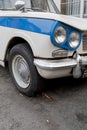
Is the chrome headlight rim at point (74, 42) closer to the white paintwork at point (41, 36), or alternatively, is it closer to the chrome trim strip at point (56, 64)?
the white paintwork at point (41, 36)

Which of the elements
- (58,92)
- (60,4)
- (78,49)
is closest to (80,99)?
(58,92)

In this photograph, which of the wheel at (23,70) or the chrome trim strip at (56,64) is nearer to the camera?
the chrome trim strip at (56,64)

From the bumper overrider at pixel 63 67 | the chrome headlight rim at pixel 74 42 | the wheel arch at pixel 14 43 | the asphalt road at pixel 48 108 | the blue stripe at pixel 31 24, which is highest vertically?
the blue stripe at pixel 31 24

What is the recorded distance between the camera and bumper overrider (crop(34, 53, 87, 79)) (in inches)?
89.9

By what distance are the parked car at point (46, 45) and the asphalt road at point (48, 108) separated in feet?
0.76

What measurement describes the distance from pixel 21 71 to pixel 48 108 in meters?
0.78

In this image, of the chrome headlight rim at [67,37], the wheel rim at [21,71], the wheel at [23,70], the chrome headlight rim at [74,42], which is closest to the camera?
the chrome headlight rim at [67,37]

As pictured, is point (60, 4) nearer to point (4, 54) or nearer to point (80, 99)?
point (4, 54)

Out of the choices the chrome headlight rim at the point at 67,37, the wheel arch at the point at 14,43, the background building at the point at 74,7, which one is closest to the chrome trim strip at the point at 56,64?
the chrome headlight rim at the point at 67,37

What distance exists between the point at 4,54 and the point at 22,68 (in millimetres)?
462

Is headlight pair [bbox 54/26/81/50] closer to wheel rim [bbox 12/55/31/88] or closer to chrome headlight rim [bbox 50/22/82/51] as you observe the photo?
chrome headlight rim [bbox 50/22/82/51]

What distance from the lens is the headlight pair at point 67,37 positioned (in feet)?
7.35

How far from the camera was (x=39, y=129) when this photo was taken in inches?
85.4

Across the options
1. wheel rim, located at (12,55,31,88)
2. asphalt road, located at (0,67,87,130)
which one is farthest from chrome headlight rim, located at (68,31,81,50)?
asphalt road, located at (0,67,87,130)
